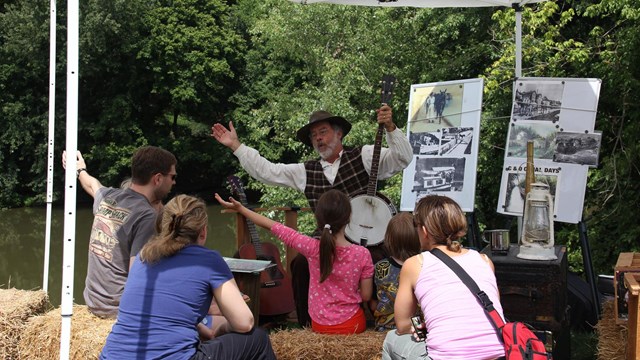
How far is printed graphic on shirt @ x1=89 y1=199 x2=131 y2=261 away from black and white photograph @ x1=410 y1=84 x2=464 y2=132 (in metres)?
2.81

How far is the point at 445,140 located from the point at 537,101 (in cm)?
74

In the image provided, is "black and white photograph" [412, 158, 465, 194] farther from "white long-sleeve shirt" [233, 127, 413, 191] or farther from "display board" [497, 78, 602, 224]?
"white long-sleeve shirt" [233, 127, 413, 191]

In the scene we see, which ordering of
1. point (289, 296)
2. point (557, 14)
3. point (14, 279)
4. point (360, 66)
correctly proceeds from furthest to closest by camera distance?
point (14, 279), point (360, 66), point (557, 14), point (289, 296)

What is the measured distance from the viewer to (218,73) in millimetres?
25891

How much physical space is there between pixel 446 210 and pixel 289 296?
2.41 metres

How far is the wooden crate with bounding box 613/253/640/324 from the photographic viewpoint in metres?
3.21

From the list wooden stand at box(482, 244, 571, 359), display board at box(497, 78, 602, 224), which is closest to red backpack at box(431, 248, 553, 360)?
wooden stand at box(482, 244, 571, 359)

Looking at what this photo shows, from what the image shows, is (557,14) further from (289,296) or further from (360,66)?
(289,296)

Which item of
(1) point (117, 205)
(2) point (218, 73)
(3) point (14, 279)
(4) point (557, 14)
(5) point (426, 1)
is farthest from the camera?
(2) point (218, 73)

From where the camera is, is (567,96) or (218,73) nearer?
(567,96)

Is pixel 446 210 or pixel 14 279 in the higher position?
pixel 446 210

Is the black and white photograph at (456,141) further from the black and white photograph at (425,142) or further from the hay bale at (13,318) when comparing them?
the hay bale at (13,318)

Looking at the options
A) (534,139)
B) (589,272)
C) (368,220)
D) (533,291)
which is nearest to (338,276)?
(368,220)

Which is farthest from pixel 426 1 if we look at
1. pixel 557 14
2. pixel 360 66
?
pixel 360 66
